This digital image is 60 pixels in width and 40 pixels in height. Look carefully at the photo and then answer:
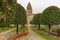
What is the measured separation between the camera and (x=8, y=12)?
1280cm

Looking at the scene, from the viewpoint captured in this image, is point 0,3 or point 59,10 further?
point 59,10

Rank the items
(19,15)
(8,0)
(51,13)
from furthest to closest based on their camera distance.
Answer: (51,13)
(19,15)
(8,0)

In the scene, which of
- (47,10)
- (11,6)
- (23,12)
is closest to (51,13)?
(47,10)

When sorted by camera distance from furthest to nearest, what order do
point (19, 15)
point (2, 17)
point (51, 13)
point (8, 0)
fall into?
point (51, 13) → point (19, 15) → point (8, 0) → point (2, 17)

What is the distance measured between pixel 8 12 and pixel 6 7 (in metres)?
0.31

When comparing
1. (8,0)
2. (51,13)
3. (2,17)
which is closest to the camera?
(2,17)

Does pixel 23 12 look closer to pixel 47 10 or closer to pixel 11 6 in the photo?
pixel 47 10

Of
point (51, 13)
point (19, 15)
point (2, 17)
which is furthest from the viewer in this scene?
point (51, 13)

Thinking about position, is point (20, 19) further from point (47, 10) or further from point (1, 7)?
point (1, 7)

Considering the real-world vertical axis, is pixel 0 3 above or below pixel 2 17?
above

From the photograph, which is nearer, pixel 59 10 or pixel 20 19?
pixel 20 19

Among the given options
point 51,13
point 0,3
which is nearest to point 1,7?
point 0,3

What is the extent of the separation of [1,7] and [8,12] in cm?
48

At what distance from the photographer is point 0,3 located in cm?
1265
